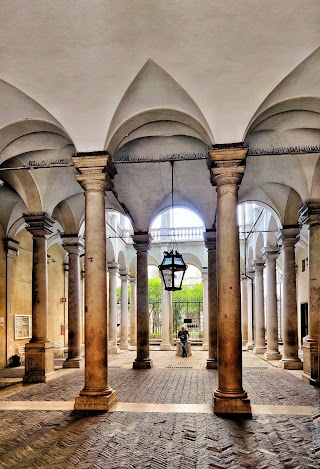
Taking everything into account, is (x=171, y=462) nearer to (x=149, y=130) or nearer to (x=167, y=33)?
(x=167, y=33)

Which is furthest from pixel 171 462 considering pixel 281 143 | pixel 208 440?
pixel 281 143

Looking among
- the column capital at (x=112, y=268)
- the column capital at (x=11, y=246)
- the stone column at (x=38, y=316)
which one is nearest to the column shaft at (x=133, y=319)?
the column capital at (x=112, y=268)

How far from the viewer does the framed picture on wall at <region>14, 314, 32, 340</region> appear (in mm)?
19797

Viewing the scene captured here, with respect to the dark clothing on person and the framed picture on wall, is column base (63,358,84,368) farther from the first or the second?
the dark clothing on person

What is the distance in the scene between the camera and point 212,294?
52.4ft

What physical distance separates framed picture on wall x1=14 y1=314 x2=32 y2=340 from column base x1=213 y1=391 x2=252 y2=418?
13061mm

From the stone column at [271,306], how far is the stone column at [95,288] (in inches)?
418

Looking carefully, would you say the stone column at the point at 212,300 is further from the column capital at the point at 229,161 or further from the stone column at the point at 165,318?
the stone column at the point at 165,318

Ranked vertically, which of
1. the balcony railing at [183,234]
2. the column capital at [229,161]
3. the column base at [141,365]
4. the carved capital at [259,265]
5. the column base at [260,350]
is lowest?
the column base at [260,350]

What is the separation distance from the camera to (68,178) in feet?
46.9

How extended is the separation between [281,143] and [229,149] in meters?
3.08

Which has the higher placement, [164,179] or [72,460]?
[164,179]

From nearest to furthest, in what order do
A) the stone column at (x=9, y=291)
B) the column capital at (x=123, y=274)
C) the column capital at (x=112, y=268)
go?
the stone column at (x=9, y=291), the column capital at (x=112, y=268), the column capital at (x=123, y=274)

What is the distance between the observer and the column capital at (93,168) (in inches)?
381
